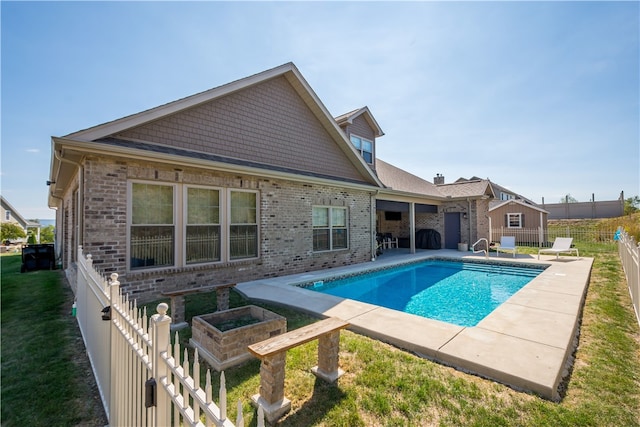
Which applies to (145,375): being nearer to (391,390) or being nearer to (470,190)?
(391,390)

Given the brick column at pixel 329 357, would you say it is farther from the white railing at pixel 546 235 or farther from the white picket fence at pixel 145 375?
the white railing at pixel 546 235

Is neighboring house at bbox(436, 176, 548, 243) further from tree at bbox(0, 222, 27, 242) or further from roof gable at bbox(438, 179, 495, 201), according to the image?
tree at bbox(0, 222, 27, 242)

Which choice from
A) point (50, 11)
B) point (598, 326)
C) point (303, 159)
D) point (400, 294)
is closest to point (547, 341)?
point (598, 326)

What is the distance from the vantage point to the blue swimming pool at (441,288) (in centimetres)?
724

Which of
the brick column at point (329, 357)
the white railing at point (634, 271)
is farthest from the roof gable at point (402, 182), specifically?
the brick column at point (329, 357)

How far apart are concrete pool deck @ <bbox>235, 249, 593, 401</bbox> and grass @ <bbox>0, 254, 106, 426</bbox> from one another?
3409 millimetres

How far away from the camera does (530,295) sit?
22.7 feet

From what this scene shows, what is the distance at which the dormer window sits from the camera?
1412cm

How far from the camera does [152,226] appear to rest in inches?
270

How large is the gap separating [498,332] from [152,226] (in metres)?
7.55

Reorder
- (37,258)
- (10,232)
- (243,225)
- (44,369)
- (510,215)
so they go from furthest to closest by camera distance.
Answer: (10,232), (510,215), (37,258), (243,225), (44,369)

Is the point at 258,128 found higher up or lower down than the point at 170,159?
higher up

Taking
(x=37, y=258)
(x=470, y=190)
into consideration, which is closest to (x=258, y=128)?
(x=37, y=258)

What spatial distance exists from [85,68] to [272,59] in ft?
19.7
